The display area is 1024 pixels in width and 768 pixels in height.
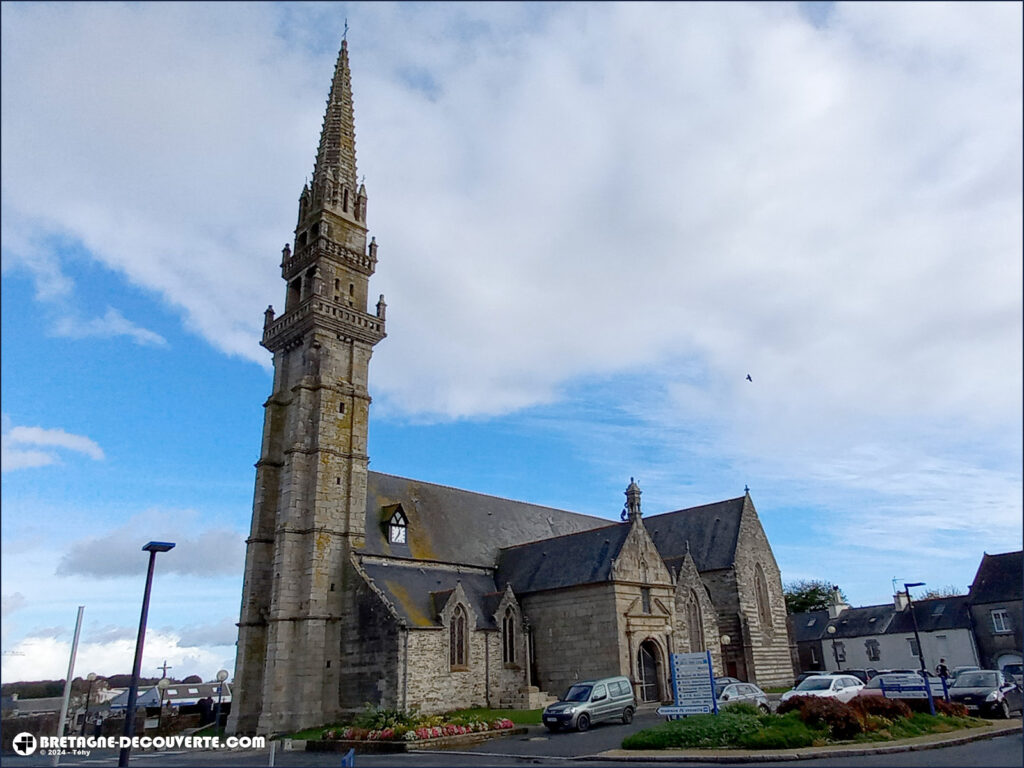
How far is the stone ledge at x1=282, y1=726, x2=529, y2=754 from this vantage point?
71.3 ft

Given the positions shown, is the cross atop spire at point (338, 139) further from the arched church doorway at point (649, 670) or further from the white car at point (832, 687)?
the white car at point (832, 687)

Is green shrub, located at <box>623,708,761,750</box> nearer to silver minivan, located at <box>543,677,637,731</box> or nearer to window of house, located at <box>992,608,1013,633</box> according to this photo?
silver minivan, located at <box>543,677,637,731</box>

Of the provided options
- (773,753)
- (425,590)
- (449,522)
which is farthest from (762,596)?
(773,753)

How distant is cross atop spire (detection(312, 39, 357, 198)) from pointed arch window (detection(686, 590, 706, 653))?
94.5 ft

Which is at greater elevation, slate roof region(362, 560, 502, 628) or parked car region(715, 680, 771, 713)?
slate roof region(362, 560, 502, 628)

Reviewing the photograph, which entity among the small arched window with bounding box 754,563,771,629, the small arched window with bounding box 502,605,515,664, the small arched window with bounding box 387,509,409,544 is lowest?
the small arched window with bounding box 502,605,515,664

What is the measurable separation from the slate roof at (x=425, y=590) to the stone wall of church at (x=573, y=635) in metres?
2.50

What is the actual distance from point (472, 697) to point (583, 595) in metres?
6.63

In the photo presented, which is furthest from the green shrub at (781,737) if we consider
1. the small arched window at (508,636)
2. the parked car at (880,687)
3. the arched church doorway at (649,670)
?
the small arched window at (508,636)

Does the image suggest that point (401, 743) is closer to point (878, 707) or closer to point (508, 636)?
point (508, 636)

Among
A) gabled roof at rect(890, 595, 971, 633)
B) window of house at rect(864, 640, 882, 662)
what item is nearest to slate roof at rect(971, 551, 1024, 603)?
gabled roof at rect(890, 595, 971, 633)

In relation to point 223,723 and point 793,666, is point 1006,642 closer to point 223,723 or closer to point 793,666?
point 793,666

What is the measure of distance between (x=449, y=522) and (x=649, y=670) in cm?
1331

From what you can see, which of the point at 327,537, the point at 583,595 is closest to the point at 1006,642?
the point at 583,595
